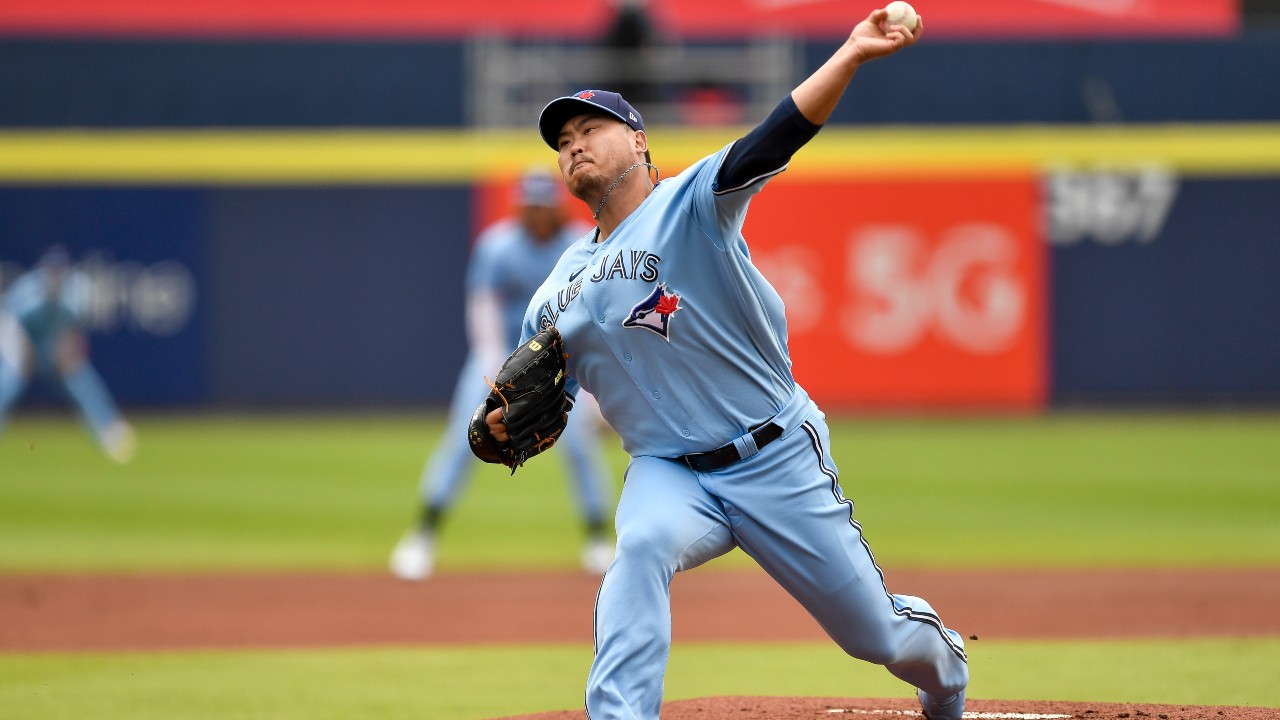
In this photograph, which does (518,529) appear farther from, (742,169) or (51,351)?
(742,169)

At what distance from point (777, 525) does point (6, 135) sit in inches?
678

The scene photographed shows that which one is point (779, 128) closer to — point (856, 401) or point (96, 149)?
point (856, 401)

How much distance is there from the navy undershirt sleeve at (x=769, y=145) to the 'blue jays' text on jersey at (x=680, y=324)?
0.12 m

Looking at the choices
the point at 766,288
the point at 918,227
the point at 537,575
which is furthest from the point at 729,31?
the point at 766,288

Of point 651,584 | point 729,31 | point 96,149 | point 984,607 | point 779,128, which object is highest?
point 729,31

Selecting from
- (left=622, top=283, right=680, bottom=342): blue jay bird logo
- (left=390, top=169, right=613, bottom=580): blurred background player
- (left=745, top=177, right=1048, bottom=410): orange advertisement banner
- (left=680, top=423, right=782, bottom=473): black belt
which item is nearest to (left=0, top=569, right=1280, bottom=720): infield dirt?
(left=390, top=169, right=613, bottom=580): blurred background player

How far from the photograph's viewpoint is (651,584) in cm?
424

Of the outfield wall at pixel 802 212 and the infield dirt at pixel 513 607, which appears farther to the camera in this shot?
the outfield wall at pixel 802 212

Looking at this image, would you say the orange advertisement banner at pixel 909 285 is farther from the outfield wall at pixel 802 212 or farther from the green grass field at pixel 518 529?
the green grass field at pixel 518 529

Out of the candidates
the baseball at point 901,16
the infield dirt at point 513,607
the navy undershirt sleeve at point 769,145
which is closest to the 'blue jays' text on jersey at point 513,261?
the infield dirt at point 513,607

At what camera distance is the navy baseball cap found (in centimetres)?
441

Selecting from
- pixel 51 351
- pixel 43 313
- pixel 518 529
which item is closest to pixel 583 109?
pixel 518 529

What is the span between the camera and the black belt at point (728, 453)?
4.43 meters

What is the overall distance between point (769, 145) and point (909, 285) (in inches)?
593
